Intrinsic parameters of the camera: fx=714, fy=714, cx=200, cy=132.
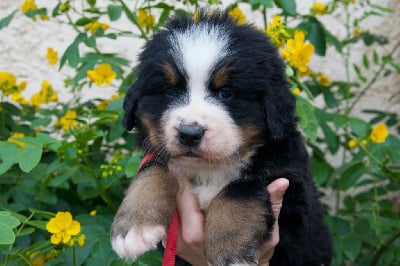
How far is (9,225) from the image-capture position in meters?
2.41

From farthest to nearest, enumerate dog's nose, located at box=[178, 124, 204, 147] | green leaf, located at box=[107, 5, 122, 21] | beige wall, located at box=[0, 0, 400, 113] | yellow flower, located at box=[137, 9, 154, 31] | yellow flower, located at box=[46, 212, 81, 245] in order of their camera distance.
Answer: beige wall, located at box=[0, 0, 400, 113], yellow flower, located at box=[137, 9, 154, 31], green leaf, located at box=[107, 5, 122, 21], yellow flower, located at box=[46, 212, 81, 245], dog's nose, located at box=[178, 124, 204, 147]

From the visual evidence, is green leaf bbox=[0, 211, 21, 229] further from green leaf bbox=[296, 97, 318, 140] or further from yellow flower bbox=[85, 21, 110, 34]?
yellow flower bbox=[85, 21, 110, 34]

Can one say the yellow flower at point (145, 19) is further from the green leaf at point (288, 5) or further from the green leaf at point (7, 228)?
the green leaf at point (7, 228)

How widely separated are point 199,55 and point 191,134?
29cm

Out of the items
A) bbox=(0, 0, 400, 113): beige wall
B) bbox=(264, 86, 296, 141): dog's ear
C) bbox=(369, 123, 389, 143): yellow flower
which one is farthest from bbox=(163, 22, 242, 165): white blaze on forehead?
bbox=(0, 0, 400, 113): beige wall

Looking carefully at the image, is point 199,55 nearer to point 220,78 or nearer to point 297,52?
point 220,78

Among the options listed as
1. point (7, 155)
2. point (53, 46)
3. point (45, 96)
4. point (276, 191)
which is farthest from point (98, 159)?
point (53, 46)

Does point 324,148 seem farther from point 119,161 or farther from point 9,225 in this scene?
point 9,225

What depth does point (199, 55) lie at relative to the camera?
240 centimetres

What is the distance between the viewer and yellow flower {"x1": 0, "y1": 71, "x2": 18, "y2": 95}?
3699 mm

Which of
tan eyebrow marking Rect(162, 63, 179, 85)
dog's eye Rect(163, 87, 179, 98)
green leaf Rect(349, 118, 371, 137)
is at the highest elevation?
tan eyebrow marking Rect(162, 63, 179, 85)

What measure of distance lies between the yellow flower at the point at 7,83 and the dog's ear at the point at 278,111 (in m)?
1.76

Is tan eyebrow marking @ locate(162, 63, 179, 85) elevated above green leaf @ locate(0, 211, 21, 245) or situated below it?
above

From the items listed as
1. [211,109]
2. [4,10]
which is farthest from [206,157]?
[4,10]
